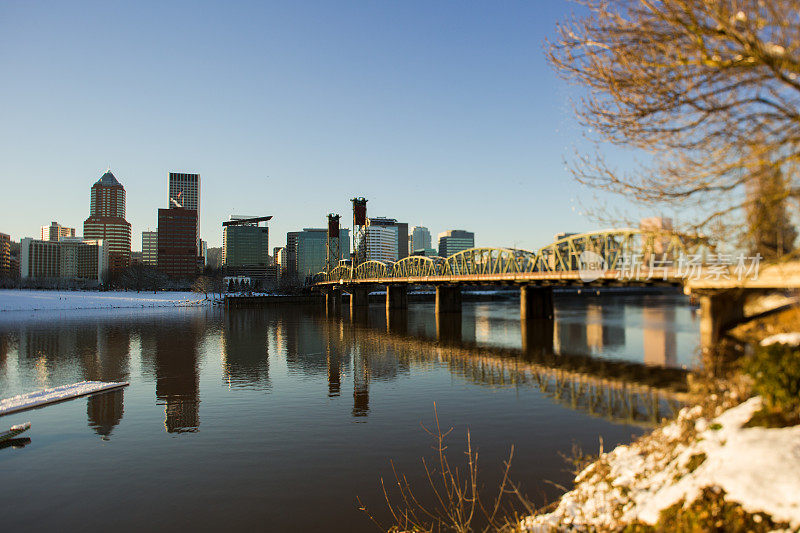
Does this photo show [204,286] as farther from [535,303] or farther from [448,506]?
[448,506]

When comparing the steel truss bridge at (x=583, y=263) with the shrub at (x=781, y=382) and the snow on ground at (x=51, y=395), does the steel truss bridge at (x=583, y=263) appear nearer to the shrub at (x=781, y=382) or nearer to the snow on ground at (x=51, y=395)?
the shrub at (x=781, y=382)

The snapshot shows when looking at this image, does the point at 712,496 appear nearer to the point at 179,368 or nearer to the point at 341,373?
the point at 341,373

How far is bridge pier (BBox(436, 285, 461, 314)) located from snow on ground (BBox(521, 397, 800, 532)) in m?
77.5

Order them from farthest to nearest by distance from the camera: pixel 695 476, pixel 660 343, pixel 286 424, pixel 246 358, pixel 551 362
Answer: pixel 660 343
pixel 246 358
pixel 551 362
pixel 286 424
pixel 695 476

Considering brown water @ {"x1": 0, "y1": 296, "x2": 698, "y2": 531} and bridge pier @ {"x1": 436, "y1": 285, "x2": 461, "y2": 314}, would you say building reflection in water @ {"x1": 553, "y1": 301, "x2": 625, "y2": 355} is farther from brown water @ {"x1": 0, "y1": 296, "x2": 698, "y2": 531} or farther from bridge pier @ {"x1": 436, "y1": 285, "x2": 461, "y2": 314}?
bridge pier @ {"x1": 436, "y1": 285, "x2": 461, "y2": 314}

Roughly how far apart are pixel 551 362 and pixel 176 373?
2579 centimetres

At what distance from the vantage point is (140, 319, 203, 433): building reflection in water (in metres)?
20.4

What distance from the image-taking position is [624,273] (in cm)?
4497

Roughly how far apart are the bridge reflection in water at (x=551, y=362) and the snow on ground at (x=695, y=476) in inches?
357

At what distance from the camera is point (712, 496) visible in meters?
6.84

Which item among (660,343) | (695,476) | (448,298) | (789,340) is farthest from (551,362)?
(448,298)

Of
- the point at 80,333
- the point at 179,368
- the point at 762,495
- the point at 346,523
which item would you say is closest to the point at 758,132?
the point at 762,495

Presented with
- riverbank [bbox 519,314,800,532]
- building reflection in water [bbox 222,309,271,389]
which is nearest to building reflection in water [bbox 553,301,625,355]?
building reflection in water [bbox 222,309,271,389]

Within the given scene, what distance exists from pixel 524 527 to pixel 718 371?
939cm
